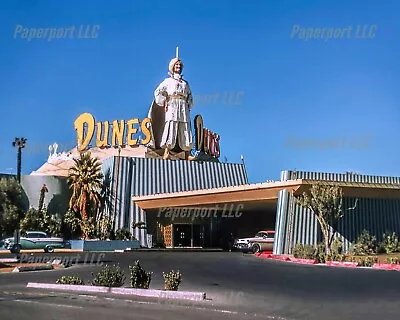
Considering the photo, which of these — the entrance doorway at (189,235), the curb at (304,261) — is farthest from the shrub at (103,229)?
the curb at (304,261)

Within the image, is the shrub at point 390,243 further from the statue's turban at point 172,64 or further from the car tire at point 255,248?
the statue's turban at point 172,64

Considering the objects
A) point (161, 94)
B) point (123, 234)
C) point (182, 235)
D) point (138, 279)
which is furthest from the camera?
point (161, 94)

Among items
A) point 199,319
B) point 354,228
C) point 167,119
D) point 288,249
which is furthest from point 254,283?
point 167,119

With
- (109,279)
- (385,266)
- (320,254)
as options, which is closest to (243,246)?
(320,254)

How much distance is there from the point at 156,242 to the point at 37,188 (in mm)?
11495

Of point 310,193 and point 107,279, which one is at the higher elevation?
point 310,193

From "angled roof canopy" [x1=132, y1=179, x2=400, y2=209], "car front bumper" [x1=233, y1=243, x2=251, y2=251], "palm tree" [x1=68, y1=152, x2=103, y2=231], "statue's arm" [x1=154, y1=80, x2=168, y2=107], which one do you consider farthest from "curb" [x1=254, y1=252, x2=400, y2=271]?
"statue's arm" [x1=154, y1=80, x2=168, y2=107]

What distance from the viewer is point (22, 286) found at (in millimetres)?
17453

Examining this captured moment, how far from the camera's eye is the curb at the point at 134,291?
13.6 metres

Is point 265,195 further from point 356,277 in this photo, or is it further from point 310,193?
point 356,277

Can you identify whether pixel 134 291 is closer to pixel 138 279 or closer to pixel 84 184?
pixel 138 279

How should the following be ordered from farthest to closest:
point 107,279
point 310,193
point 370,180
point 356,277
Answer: point 370,180
point 310,193
point 356,277
point 107,279

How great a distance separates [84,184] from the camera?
4569 cm

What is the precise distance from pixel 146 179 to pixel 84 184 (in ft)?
19.6
